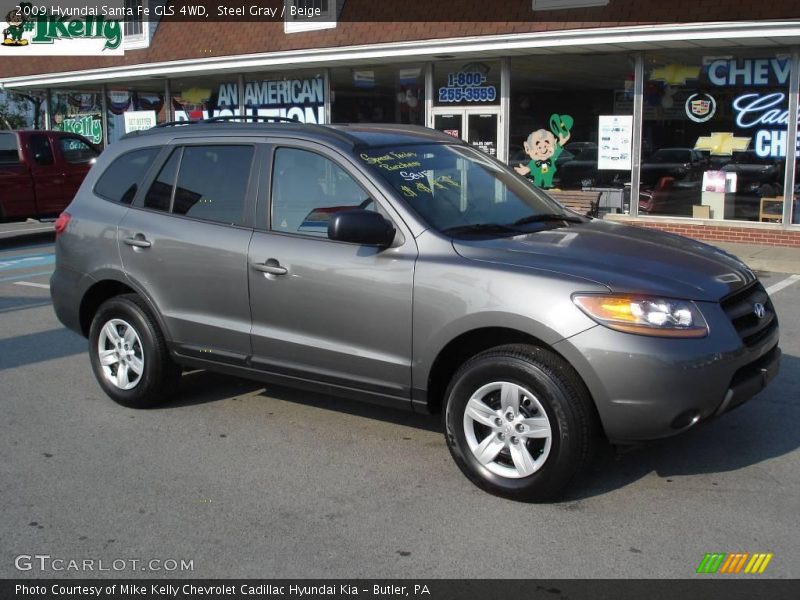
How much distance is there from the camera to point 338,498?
4430 millimetres

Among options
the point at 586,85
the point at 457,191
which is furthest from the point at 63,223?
the point at 586,85

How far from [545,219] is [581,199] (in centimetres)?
1027

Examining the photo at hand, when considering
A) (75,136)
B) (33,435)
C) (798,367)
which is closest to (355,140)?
(33,435)

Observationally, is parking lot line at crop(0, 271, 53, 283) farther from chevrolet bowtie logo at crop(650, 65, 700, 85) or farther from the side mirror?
chevrolet bowtie logo at crop(650, 65, 700, 85)

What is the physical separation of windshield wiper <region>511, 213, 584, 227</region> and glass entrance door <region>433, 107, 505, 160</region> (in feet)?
34.9

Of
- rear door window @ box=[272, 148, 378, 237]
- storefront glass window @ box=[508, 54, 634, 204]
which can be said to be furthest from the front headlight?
storefront glass window @ box=[508, 54, 634, 204]

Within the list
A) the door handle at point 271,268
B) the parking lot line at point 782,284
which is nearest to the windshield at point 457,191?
the door handle at point 271,268

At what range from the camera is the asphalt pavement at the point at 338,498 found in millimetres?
3781

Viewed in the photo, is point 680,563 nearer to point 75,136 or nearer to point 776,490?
point 776,490

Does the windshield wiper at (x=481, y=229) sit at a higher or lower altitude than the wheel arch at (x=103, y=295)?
higher

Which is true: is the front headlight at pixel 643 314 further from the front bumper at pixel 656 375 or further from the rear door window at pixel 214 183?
the rear door window at pixel 214 183

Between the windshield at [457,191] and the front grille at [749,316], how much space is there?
3.93 feet

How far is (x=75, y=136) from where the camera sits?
17500mm
